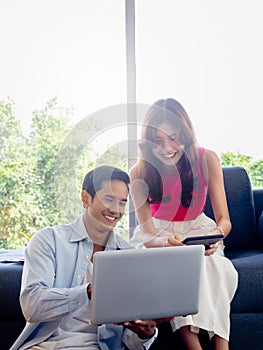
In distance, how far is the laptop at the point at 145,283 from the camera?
152 cm

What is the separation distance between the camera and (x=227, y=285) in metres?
2.16

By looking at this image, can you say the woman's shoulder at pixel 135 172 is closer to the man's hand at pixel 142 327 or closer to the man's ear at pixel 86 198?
the man's ear at pixel 86 198

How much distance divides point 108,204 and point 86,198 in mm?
98

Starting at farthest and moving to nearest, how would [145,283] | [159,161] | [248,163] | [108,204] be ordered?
[248,163] < [159,161] < [108,204] < [145,283]

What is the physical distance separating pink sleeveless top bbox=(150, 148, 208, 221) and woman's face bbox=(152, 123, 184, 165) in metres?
0.13

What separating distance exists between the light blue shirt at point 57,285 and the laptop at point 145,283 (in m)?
0.12

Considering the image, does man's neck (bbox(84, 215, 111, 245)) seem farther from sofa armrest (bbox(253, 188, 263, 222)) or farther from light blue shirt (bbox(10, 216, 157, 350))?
sofa armrest (bbox(253, 188, 263, 222))

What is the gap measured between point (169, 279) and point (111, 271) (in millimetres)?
189

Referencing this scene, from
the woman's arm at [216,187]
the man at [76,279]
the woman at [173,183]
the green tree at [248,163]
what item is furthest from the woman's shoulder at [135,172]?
the green tree at [248,163]

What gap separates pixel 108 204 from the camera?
1.82 meters

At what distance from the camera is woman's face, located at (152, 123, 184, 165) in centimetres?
234

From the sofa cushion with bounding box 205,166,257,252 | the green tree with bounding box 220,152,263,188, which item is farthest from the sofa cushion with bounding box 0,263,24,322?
the green tree with bounding box 220,152,263,188

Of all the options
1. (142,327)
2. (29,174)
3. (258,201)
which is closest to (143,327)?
(142,327)

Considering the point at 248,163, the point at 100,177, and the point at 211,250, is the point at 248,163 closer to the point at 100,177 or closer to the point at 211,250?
the point at 211,250
